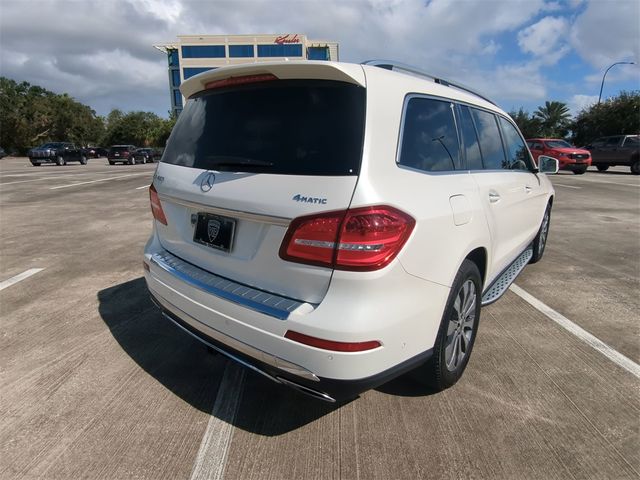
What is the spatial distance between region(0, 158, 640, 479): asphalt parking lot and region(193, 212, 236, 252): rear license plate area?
102 centimetres

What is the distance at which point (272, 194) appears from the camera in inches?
84.5

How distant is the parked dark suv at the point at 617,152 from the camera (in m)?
21.9

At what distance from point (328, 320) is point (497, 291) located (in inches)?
90.6

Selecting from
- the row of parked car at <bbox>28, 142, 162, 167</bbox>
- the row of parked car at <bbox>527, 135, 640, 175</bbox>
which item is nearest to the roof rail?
the row of parked car at <bbox>527, 135, 640, 175</bbox>

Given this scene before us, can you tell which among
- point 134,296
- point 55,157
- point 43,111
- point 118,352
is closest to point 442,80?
point 118,352

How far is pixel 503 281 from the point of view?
401cm

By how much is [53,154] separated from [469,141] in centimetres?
3641

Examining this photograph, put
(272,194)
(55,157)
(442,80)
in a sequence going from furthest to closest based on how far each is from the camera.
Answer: (55,157) → (442,80) → (272,194)

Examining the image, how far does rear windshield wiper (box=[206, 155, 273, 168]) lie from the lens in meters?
2.28

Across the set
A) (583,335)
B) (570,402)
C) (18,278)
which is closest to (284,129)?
(570,402)

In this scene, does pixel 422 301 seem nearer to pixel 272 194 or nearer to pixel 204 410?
pixel 272 194

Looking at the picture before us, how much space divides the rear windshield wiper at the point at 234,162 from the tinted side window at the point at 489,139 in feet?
6.14

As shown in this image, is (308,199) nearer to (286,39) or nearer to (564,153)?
(564,153)

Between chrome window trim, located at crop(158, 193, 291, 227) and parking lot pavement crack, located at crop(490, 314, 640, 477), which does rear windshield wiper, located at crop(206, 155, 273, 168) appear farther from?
parking lot pavement crack, located at crop(490, 314, 640, 477)
